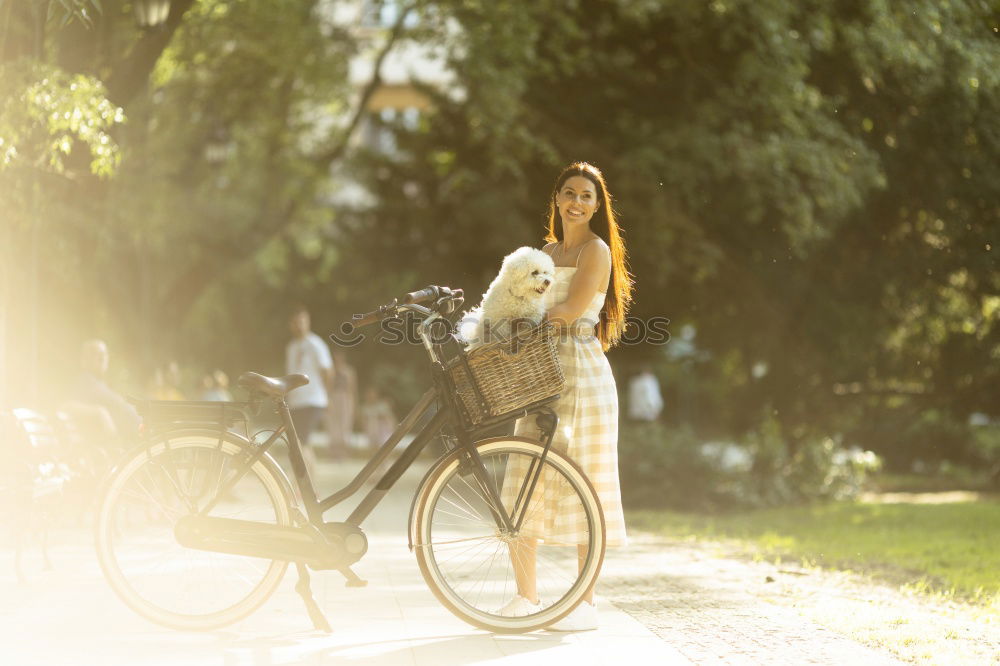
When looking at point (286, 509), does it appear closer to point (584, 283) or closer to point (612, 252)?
point (584, 283)

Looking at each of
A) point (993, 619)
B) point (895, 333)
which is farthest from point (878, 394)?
point (993, 619)

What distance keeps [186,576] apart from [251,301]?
105 ft

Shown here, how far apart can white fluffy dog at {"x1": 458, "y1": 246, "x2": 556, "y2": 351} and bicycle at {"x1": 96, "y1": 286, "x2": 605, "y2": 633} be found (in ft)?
0.75

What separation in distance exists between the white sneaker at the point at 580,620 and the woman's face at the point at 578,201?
5.91 ft

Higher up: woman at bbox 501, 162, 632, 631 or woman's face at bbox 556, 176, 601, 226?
woman's face at bbox 556, 176, 601, 226

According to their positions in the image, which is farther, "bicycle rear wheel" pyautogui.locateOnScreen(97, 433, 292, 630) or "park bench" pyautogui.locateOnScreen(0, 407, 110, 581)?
"park bench" pyautogui.locateOnScreen(0, 407, 110, 581)

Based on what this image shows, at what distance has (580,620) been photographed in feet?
20.6

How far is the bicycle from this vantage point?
5.96 m

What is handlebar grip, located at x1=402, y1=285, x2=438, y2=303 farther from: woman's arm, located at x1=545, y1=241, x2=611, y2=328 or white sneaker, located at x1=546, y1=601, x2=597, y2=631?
white sneaker, located at x1=546, y1=601, x2=597, y2=631

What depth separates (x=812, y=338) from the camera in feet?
54.0

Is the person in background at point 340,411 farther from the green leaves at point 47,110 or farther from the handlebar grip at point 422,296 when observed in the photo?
the handlebar grip at point 422,296

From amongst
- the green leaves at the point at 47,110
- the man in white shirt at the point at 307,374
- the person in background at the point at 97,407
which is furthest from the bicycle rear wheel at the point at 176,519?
the man in white shirt at the point at 307,374

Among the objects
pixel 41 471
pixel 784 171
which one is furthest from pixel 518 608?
pixel 784 171

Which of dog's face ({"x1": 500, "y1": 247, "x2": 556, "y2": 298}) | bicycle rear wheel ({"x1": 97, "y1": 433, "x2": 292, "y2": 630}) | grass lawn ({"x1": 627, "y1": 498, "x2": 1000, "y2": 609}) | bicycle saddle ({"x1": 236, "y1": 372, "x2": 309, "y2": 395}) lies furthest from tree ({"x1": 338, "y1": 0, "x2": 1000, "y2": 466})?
bicycle rear wheel ({"x1": 97, "y1": 433, "x2": 292, "y2": 630})
